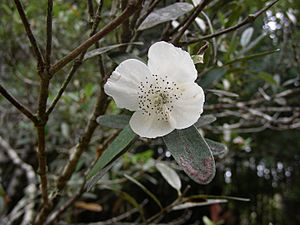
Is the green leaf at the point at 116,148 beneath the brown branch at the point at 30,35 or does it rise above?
beneath

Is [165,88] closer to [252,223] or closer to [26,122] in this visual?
[26,122]

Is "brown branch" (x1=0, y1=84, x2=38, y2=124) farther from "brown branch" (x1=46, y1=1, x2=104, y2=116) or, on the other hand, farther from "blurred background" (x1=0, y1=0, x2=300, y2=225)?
"blurred background" (x1=0, y1=0, x2=300, y2=225)

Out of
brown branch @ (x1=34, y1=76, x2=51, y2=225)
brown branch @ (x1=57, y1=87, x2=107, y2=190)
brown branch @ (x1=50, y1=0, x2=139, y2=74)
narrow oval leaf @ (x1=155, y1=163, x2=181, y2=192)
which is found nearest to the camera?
brown branch @ (x1=50, y1=0, x2=139, y2=74)

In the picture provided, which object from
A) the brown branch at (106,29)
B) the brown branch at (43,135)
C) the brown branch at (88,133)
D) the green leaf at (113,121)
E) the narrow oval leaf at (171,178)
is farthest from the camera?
the narrow oval leaf at (171,178)

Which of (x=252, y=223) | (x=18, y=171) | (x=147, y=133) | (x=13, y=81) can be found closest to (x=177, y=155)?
(x=147, y=133)

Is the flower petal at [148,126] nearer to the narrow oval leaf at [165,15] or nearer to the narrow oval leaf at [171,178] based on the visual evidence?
the narrow oval leaf at [165,15]

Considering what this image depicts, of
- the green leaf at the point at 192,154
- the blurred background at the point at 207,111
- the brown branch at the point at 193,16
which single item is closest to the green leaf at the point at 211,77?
the blurred background at the point at 207,111

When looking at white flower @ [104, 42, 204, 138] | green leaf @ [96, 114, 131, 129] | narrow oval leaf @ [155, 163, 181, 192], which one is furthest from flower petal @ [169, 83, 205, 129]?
narrow oval leaf @ [155, 163, 181, 192]
